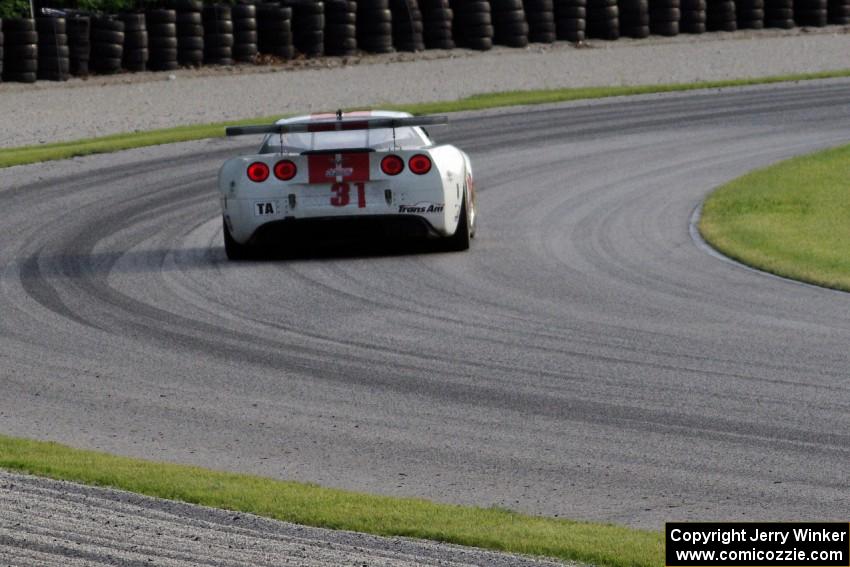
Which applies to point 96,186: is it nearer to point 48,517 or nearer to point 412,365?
point 412,365

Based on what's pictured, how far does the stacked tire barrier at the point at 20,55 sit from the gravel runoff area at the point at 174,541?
76.6ft

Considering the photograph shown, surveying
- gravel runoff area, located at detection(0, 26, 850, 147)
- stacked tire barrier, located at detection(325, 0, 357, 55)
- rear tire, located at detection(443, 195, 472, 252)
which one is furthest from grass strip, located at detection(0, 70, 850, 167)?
rear tire, located at detection(443, 195, 472, 252)

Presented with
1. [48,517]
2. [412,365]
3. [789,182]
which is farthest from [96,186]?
[48,517]

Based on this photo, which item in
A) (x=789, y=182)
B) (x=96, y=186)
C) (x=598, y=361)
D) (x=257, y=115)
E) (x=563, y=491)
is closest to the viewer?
(x=563, y=491)

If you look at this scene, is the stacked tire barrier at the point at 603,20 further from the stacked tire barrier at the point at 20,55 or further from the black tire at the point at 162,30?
the stacked tire barrier at the point at 20,55

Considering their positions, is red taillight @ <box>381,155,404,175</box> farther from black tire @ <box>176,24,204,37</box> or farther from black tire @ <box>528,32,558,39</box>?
black tire @ <box>528,32,558,39</box>

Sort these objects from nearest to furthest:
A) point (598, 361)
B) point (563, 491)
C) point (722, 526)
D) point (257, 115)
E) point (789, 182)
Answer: point (722, 526) < point (563, 491) < point (598, 361) < point (789, 182) < point (257, 115)

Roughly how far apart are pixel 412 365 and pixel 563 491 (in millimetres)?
2387

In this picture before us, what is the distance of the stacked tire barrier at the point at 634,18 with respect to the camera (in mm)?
33000

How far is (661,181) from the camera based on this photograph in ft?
54.0

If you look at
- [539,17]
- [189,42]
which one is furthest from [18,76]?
[539,17]

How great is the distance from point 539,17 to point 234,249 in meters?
21.2

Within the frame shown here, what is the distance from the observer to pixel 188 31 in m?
29.4

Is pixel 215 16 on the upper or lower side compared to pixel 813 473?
upper
